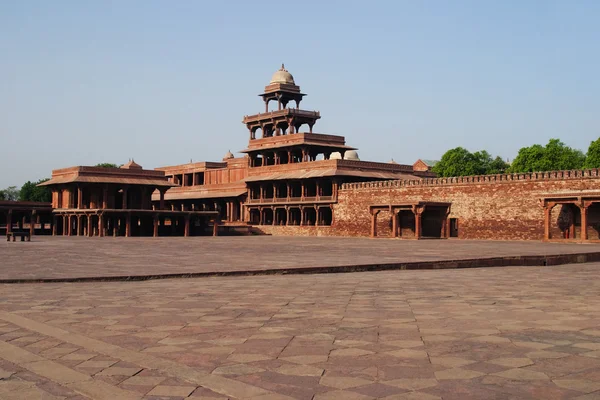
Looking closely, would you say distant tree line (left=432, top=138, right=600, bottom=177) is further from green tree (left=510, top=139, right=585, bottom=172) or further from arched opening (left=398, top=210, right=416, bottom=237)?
arched opening (left=398, top=210, right=416, bottom=237)

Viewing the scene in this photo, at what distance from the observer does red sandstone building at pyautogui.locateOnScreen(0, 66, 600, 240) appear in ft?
117

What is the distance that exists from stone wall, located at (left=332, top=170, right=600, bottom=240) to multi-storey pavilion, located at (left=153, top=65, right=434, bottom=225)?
A: 206 inches

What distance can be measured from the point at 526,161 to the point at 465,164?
7.06 meters

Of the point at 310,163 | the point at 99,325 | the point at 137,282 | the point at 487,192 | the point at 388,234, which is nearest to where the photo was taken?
the point at 99,325

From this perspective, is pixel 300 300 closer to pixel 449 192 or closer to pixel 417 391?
pixel 417 391

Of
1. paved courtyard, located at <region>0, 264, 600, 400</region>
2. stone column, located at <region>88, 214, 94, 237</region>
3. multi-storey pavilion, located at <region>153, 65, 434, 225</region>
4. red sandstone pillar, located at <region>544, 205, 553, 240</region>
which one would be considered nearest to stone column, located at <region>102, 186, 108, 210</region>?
stone column, located at <region>88, 214, 94, 237</region>

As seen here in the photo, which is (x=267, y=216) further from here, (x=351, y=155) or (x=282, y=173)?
(x=351, y=155)

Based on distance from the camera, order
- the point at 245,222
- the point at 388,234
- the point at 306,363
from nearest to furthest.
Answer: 1. the point at 306,363
2. the point at 388,234
3. the point at 245,222

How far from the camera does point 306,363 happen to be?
5.05 meters

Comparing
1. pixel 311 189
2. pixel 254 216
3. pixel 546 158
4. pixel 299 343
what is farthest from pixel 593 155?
pixel 299 343

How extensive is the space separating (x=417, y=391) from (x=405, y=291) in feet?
19.2

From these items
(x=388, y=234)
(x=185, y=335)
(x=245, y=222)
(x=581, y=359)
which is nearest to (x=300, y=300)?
(x=185, y=335)

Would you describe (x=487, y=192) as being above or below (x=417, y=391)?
above

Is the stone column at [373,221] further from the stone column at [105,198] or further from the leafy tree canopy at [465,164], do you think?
the leafy tree canopy at [465,164]
